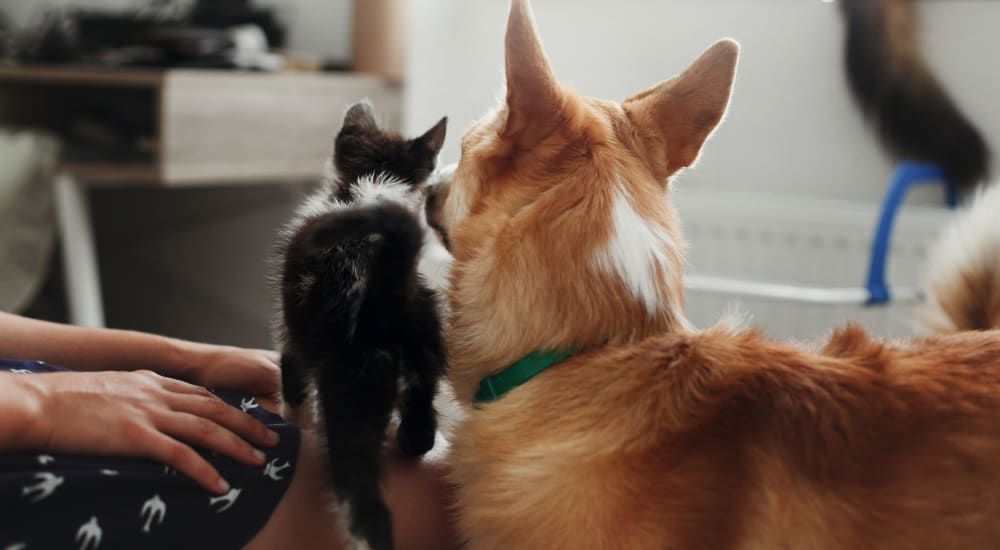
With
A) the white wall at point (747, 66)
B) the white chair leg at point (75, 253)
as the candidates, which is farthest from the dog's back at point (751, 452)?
the white chair leg at point (75, 253)

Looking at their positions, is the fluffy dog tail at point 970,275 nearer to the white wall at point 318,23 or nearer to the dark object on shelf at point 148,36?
the dark object on shelf at point 148,36

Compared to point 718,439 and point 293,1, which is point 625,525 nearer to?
point 718,439

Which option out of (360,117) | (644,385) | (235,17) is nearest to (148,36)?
(235,17)

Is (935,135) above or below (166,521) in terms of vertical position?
above

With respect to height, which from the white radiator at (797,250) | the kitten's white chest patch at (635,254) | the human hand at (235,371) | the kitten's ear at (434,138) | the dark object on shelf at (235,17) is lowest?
the white radiator at (797,250)

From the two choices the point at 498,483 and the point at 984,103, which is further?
the point at 984,103

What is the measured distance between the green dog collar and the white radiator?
1104mm

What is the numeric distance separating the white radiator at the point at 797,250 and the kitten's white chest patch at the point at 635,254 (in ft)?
3.60

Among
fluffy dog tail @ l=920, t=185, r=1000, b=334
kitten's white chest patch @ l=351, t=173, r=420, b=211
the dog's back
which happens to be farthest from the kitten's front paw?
fluffy dog tail @ l=920, t=185, r=1000, b=334

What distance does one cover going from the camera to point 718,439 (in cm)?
82

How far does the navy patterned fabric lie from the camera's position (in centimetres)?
77

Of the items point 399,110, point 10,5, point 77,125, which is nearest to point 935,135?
point 399,110

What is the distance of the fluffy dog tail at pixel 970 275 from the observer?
1.15 m

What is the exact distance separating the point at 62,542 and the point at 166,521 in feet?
0.27
